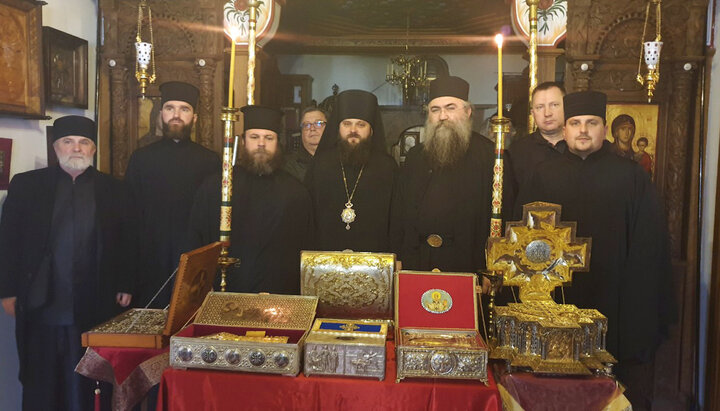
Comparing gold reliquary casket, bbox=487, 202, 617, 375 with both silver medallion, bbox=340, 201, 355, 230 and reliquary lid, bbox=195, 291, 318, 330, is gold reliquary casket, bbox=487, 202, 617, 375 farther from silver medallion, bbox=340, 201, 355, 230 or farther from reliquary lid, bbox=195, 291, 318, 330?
silver medallion, bbox=340, 201, 355, 230

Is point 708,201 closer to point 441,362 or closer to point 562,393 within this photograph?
point 562,393

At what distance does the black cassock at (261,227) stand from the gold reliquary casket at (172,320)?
859mm

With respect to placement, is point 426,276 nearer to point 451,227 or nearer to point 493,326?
point 493,326


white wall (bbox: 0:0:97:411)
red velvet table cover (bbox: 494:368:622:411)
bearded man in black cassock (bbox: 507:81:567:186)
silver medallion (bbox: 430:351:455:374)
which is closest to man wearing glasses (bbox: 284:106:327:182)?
bearded man in black cassock (bbox: 507:81:567:186)

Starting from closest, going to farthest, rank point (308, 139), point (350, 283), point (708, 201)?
point (350, 283) < point (708, 201) < point (308, 139)

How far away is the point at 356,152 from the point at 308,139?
77 cm

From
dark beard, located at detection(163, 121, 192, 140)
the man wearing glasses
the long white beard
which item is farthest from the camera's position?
the man wearing glasses

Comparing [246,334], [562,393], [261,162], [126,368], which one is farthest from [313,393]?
[261,162]

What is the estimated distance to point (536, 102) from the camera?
145 inches

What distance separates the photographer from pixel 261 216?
368 centimetres

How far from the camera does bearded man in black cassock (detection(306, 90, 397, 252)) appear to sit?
147 inches

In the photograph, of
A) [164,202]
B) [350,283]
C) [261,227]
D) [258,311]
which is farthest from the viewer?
[164,202]

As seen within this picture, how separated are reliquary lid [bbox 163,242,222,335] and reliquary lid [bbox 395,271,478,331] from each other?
999 mm

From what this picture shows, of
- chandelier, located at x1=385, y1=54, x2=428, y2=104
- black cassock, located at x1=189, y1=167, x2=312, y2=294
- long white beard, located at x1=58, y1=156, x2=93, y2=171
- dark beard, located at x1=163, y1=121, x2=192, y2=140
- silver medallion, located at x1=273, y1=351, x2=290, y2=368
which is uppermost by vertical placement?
chandelier, located at x1=385, y1=54, x2=428, y2=104
